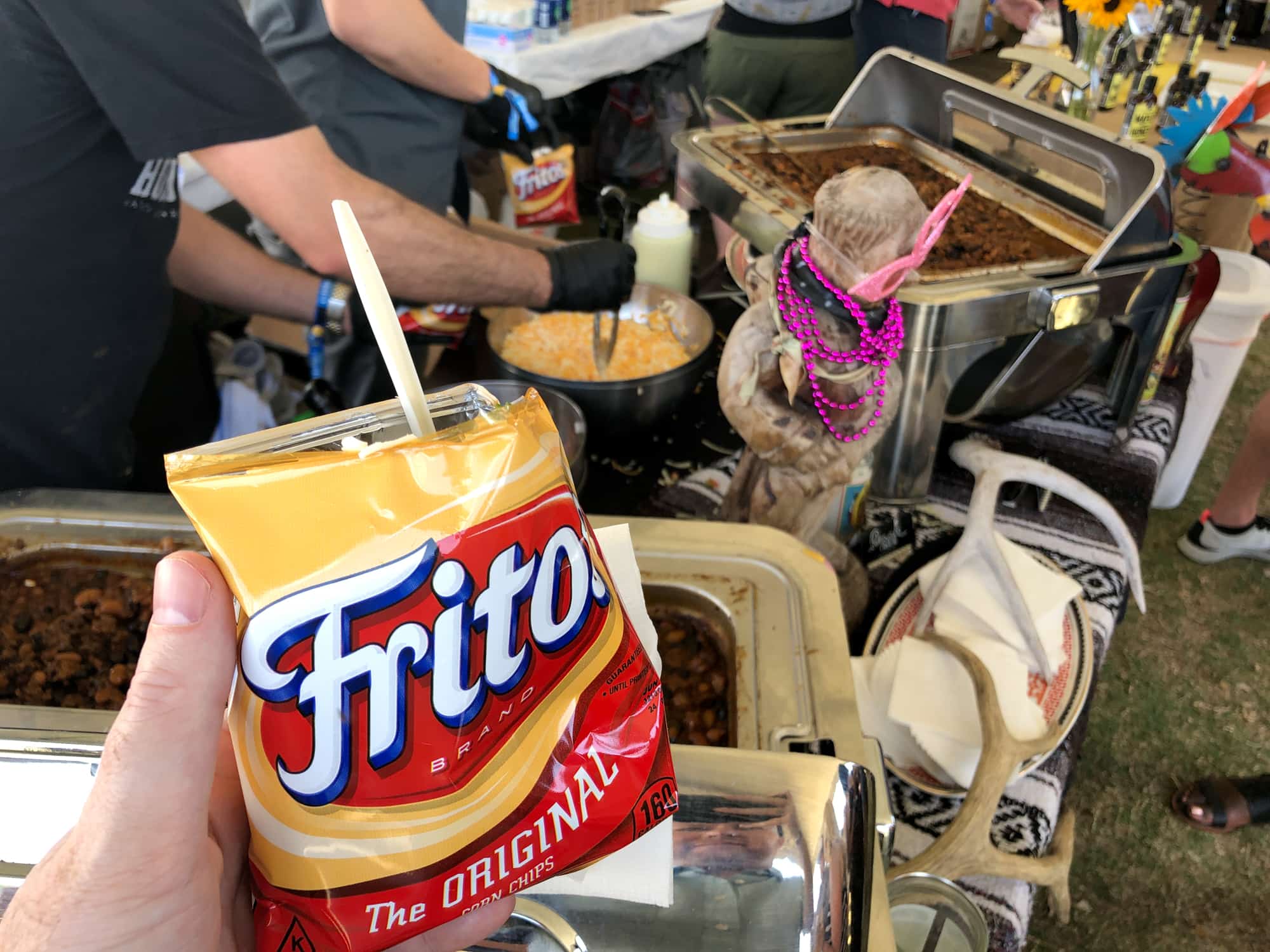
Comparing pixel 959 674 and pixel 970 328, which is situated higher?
pixel 970 328

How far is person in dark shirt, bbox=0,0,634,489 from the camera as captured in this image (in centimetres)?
80

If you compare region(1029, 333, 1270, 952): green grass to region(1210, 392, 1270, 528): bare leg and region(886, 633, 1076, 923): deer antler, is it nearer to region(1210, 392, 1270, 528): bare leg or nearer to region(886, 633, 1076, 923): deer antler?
region(1210, 392, 1270, 528): bare leg

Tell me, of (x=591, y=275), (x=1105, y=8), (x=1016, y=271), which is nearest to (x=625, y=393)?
(x=591, y=275)

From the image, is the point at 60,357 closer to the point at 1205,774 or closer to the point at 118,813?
Result: the point at 118,813

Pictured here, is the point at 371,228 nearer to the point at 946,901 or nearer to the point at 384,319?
the point at 384,319

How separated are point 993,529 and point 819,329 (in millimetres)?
368

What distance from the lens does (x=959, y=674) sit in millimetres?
835

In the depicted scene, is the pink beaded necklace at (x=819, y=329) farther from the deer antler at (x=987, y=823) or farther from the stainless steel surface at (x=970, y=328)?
the deer antler at (x=987, y=823)

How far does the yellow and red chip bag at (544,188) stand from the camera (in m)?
2.35

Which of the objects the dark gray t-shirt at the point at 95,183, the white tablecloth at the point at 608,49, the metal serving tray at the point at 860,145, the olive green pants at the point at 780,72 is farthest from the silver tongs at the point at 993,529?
the white tablecloth at the point at 608,49

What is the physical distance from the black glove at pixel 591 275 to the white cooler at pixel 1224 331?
98cm

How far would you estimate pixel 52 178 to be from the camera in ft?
2.83

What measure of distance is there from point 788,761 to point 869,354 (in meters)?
0.41

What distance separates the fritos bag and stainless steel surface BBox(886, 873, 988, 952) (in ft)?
1.20
